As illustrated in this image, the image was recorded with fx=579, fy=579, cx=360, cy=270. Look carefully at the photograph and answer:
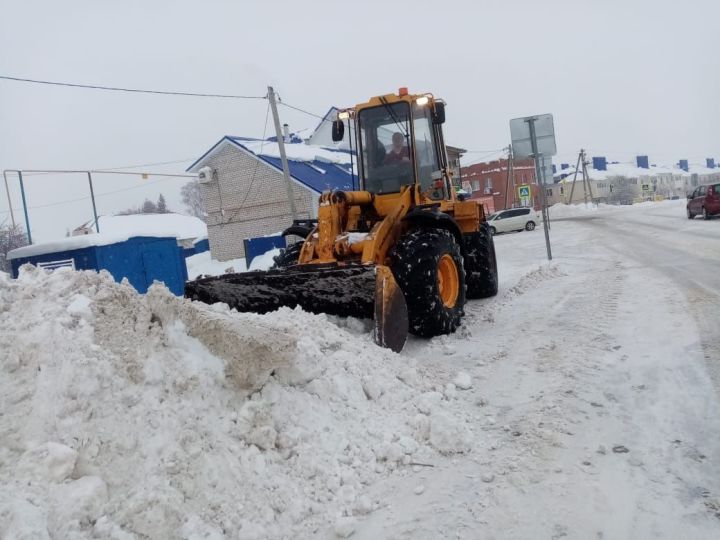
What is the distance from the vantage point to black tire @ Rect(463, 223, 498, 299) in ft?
29.1

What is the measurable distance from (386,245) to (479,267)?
9.80 ft

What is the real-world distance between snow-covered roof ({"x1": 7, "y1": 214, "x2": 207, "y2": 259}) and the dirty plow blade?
613cm

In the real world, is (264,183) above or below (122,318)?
above

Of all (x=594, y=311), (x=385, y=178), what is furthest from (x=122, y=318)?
(x=594, y=311)

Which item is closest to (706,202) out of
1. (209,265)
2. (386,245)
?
(386,245)

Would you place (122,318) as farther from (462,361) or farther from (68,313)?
(462,361)

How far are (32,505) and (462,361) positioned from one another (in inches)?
146

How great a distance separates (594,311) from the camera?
6.95 m

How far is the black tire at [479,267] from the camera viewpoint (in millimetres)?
8875

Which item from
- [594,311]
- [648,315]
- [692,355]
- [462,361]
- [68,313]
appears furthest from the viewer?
[594,311]

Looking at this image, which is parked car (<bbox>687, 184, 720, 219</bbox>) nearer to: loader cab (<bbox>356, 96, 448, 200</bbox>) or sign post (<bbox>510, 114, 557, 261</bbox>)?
sign post (<bbox>510, 114, 557, 261</bbox>)

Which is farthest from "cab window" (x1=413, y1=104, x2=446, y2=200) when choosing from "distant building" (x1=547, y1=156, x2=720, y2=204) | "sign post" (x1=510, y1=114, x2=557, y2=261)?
"distant building" (x1=547, y1=156, x2=720, y2=204)

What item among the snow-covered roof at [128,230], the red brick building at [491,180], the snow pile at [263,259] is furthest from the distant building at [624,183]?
the snow pile at [263,259]

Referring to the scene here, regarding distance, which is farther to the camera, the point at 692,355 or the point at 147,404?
the point at 692,355
